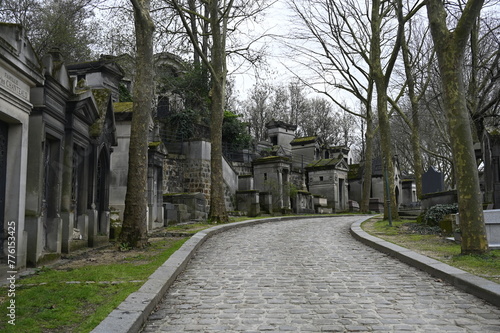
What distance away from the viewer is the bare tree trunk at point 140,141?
938 cm

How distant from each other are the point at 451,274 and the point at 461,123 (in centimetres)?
319

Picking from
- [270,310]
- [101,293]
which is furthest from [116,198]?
[270,310]

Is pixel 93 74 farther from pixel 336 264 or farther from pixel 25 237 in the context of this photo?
pixel 336 264

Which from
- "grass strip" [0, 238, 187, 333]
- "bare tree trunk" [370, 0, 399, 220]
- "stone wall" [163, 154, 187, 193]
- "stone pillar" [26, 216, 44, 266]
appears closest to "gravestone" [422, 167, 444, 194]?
"bare tree trunk" [370, 0, 399, 220]

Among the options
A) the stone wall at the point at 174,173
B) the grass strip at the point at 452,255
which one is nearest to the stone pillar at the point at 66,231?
the grass strip at the point at 452,255

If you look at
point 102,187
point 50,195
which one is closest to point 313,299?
point 50,195

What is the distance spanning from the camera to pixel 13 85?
21.5ft

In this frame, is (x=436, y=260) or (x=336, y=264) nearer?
(x=436, y=260)

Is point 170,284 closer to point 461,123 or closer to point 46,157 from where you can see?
point 46,157

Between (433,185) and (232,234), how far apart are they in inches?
382

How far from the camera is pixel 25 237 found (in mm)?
6793

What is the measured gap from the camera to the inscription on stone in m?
6.24

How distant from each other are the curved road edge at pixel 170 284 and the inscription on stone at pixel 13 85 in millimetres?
3267

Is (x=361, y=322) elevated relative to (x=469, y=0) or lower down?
lower down
